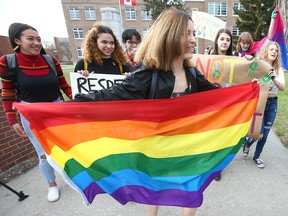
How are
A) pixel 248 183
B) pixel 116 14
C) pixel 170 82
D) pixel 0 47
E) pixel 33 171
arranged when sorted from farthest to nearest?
pixel 116 14
pixel 0 47
pixel 33 171
pixel 248 183
pixel 170 82

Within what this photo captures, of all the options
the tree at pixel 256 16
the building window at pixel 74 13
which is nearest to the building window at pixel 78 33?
the building window at pixel 74 13

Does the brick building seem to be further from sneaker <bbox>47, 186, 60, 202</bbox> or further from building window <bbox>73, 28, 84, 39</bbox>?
sneaker <bbox>47, 186, 60, 202</bbox>

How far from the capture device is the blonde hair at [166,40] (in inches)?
50.8

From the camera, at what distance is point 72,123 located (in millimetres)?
1492

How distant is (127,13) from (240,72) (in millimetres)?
36382

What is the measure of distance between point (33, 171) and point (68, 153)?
204cm

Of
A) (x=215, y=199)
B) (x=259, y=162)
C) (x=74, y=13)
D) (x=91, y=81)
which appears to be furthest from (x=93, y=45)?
(x=74, y=13)

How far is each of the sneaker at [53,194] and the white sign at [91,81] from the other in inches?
52.8

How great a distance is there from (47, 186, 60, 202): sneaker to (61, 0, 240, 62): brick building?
33.4m

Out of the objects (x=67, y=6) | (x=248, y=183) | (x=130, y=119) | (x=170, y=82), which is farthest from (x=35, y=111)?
(x=67, y=6)

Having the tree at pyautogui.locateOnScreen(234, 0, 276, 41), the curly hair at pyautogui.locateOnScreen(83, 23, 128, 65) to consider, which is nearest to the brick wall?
the curly hair at pyautogui.locateOnScreen(83, 23, 128, 65)

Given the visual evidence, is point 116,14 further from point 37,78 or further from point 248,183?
point 248,183

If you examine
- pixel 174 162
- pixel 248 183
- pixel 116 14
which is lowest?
pixel 248 183

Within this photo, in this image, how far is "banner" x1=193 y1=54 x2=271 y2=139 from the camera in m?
2.20
